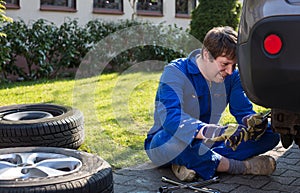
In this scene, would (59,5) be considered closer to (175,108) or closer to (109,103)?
(109,103)

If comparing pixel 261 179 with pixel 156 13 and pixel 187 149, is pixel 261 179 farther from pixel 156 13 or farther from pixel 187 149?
pixel 156 13

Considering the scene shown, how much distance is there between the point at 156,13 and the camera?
638 inches

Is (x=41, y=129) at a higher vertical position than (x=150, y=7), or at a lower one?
lower

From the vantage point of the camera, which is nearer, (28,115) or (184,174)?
(184,174)

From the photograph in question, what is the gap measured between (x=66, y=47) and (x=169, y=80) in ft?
25.5

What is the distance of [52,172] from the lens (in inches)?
111

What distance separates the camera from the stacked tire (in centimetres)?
250

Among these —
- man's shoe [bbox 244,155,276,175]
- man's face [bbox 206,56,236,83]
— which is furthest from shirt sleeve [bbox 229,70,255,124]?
man's shoe [bbox 244,155,276,175]

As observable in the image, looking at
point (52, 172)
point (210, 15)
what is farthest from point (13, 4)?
point (52, 172)

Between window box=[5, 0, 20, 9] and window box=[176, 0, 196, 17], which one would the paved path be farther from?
window box=[176, 0, 196, 17]

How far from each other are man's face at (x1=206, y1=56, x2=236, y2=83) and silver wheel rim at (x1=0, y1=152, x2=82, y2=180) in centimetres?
132

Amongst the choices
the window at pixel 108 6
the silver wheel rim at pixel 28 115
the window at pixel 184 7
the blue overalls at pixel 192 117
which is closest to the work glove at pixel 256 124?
the blue overalls at pixel 192 117

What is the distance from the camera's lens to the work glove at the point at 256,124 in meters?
3.62

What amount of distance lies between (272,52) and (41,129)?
1.98 meters
